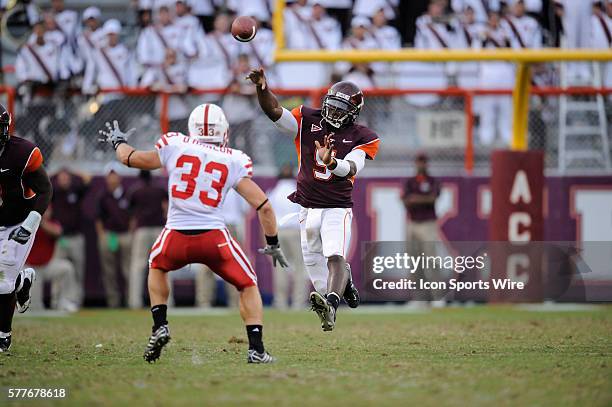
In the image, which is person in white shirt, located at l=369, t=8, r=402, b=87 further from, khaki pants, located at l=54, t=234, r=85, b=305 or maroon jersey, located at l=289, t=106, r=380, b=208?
khaki pants, located at l=54, t=234, r=85, b=305

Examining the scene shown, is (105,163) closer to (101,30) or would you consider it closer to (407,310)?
(101,30)

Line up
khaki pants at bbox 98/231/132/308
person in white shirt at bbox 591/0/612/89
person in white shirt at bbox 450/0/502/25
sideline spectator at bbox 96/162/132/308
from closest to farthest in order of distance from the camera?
person in white shirt at bbox 591/0/612/89 < person in white shirt at bbox 450/0/502/25 < sideline spectator at bbox 96/162/132/308 < khaki pants at bbox 98/231/132/308

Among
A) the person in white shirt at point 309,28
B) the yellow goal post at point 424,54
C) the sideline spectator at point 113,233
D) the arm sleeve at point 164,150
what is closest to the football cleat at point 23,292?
the arm sleeve at point 164,150

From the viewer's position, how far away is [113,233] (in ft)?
47.5

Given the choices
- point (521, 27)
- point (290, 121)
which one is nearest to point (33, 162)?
point (290, 121)

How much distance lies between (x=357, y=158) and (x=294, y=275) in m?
6.15

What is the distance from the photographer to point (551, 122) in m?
13.9

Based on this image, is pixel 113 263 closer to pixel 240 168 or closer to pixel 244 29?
pixel 244 29

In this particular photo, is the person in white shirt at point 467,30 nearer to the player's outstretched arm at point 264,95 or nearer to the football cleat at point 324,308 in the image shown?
the player's outstretched arm at point 264,95

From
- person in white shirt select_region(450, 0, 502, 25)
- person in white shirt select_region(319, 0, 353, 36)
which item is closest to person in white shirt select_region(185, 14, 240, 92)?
person in white shirt select_region(319, 0, 353, 36)

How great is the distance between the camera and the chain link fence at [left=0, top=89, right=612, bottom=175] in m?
13.7

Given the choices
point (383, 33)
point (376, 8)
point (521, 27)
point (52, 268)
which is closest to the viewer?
point (521, 27)

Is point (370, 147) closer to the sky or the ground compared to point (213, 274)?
closer to the sky

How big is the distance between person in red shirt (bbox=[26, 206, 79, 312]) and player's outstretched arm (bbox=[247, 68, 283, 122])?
6.50m
